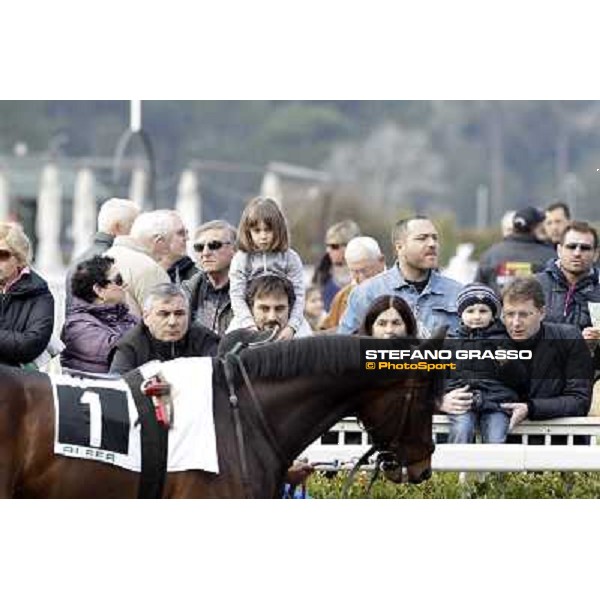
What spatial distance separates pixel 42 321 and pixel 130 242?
2.55ft

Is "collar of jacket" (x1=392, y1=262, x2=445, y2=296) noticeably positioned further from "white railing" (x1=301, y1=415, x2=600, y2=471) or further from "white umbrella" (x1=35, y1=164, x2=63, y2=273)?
"white umbrella" (x1=35, y1=164, x2=63, y2=273)

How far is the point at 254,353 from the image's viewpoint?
724 cm

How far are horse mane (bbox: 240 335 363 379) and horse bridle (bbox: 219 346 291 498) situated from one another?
0.04 m

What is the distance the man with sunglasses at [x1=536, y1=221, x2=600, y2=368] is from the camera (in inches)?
320

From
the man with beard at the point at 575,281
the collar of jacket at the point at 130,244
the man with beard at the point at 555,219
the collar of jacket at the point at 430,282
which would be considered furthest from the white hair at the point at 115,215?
the man with beard at the point at 555,219

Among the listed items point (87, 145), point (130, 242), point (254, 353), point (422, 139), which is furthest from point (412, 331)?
point (422, 139)

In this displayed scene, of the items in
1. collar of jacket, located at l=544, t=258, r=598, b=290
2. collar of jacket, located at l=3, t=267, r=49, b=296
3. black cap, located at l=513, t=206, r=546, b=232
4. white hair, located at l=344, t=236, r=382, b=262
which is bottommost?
collar of jacket, located at l=3, t=267, r=49, b=296

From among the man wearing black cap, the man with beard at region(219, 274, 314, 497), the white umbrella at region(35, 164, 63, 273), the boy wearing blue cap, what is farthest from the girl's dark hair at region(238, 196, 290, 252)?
the white umbrella at region(35, 164, 63, 273)

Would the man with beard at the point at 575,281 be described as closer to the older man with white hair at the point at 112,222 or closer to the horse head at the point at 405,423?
the horse head at the point at 405,423

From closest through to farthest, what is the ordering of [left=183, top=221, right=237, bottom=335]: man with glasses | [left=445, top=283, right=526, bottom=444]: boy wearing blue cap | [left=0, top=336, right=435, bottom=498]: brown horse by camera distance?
[left=0, top=336, right=435, bottom=498]: brown horse
[left=445, top=283, right=526, bottom=444]: boy wearing blue cap
[left=183, top=221, right=237, bottom=335]: man with glasses

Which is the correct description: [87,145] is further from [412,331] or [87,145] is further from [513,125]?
[412,331]

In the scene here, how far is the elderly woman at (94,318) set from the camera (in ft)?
→ 25.6

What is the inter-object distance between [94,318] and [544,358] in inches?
79.6

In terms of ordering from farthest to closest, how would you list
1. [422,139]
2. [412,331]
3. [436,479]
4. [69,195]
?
1. [422,139]
2. [69,195]
3. [436,479]
4. [412,331]
